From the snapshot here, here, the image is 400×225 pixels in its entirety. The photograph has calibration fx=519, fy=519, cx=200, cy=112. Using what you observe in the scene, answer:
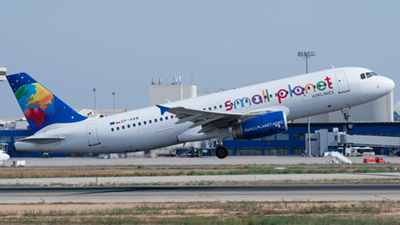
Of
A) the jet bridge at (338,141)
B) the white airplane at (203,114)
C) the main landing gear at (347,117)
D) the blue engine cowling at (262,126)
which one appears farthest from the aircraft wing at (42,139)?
the jet bridge at (338,141)

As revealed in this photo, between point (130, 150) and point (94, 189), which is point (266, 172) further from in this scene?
point (94, 189)

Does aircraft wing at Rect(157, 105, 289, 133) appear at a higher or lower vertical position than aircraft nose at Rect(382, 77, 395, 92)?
lower

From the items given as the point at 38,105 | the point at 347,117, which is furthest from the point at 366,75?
the point at 38,105

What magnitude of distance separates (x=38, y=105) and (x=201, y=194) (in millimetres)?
17889

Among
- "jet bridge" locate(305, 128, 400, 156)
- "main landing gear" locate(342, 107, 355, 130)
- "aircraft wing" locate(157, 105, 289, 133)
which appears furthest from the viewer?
"jet bridge" locate(305, 128, 400, 156)

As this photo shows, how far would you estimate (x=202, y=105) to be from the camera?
120ft

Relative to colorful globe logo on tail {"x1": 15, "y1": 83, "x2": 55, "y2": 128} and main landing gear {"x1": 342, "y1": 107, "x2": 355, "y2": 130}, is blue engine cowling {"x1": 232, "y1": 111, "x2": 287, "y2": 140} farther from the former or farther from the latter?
colorful globe logo on tail {"x1": 15, "y1": 83, "x2": 55, "y2": 128}

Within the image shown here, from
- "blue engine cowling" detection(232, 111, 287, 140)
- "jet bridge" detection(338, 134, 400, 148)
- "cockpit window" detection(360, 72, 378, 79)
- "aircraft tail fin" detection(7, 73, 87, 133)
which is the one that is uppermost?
"cockpit window" detection(360, 72, 378, 79)

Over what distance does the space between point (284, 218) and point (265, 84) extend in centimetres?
1798

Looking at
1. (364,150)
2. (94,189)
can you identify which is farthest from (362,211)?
(364,150)

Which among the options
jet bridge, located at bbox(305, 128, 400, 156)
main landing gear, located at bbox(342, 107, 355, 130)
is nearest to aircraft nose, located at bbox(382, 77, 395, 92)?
main landing gear, located at bbox(342, 107, 355, 130)

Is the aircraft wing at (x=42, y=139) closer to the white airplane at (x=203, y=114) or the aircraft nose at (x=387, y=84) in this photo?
the white airplane at (x=203, y=114)

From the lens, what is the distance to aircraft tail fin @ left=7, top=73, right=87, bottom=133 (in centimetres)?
3922

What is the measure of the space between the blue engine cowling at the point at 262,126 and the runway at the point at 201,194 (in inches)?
197
